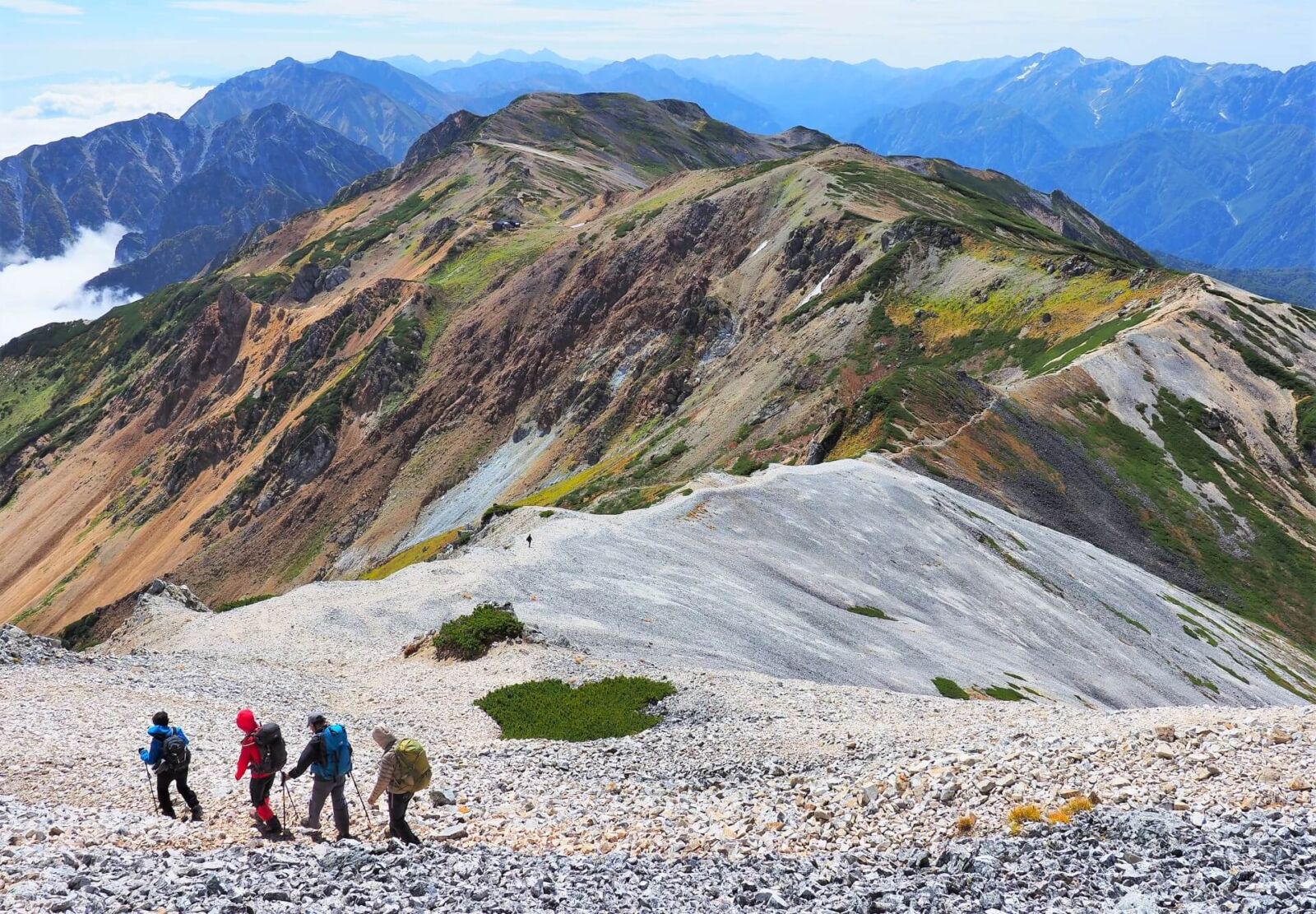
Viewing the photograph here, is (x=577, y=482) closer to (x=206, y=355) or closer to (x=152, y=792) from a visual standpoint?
(x=152, y=792)

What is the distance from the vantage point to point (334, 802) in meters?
16.2

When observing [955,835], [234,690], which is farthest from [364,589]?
[955,835]

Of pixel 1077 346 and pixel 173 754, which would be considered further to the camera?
pixel 1077 346

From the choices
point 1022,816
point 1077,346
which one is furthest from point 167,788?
point 1077,346

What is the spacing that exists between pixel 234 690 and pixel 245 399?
134 m

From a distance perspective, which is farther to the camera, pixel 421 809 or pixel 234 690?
pixel 234 690

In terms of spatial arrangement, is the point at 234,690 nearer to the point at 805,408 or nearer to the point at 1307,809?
the point at 1307,809

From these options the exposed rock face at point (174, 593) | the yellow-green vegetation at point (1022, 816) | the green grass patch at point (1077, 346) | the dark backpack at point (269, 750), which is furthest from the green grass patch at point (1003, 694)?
the green grass patch at point (1077, 346)

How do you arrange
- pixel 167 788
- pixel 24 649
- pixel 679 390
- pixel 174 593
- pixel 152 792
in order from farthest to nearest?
pixel 679 390 < pixel 174 593 < pixel 24 649 < pixel 152 792 < pixel 167 788

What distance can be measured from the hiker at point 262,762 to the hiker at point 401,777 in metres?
1.79

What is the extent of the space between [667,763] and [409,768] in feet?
26.4

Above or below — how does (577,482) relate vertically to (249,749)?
below

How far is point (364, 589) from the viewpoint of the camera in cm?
4409

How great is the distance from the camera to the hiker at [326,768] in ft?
52.6
